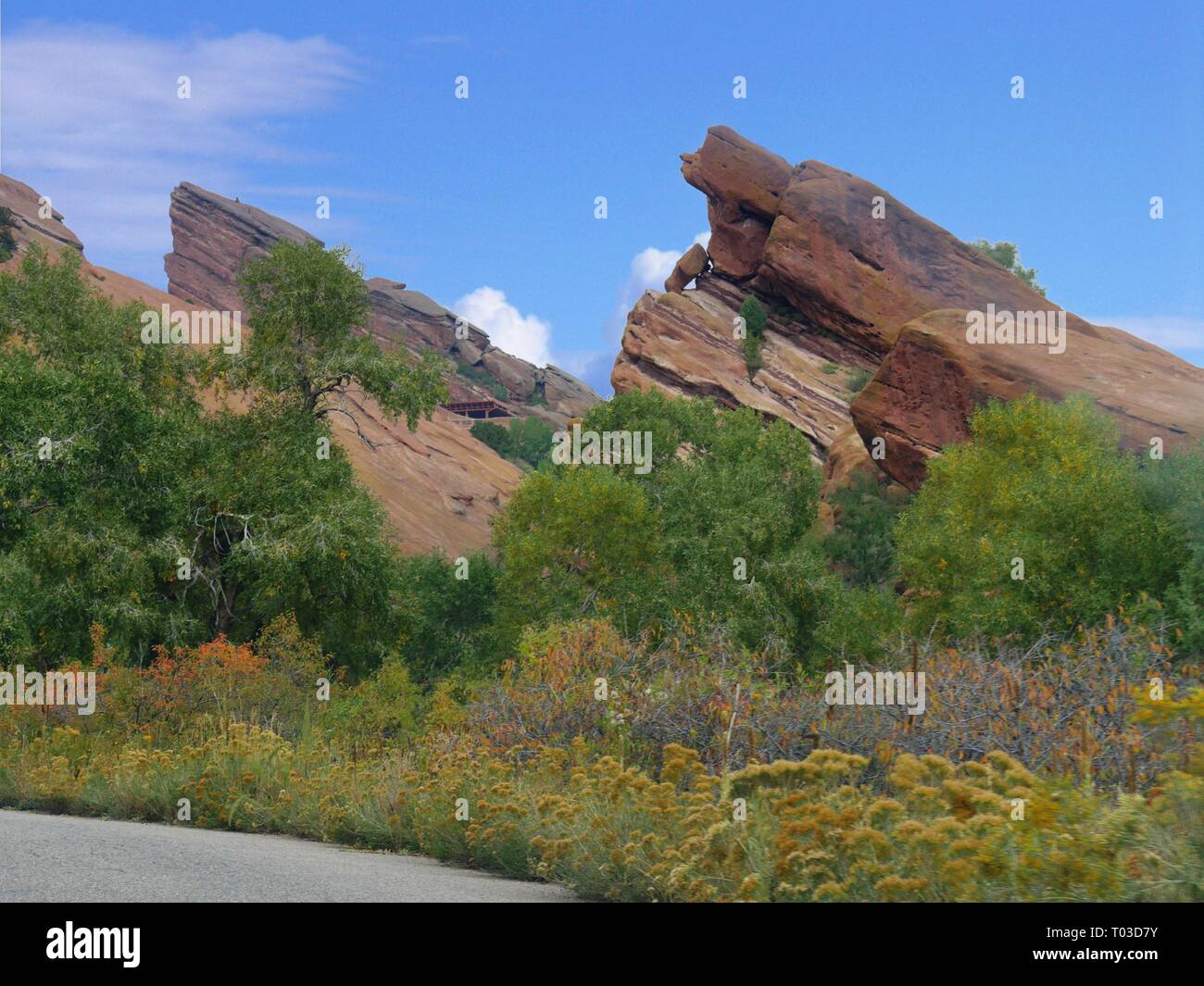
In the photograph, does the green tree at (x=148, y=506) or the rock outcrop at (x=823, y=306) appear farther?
the rock outcrop at (x=823, y=306)

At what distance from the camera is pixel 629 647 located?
10414 millimetres

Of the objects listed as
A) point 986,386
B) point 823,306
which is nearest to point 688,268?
point 823,306

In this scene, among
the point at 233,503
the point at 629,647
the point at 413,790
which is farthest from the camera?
the point at 233,503

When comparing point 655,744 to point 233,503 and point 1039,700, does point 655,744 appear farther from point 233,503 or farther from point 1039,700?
point 233,503

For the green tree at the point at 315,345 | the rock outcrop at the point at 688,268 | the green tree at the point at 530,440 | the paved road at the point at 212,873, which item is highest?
the rock outcrop at the point at 688,268

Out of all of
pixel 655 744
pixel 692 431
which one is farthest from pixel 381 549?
pixel 692 431

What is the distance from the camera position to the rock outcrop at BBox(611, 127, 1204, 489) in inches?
1786

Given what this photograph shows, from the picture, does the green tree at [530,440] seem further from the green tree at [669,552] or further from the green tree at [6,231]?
the green tree at [669,552]

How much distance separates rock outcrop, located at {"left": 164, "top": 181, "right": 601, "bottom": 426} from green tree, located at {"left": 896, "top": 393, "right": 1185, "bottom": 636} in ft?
232

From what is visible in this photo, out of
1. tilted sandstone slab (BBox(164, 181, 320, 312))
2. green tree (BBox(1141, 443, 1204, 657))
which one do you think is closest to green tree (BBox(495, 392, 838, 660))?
green tree (BBox(1141, 443, 1204, 657))

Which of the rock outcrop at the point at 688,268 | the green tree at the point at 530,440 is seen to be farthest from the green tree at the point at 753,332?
the green tree at the point at 530,440

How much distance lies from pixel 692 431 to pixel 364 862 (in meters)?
42.4

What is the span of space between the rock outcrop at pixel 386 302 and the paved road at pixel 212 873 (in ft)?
310

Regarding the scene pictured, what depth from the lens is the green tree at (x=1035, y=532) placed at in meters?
22.6
